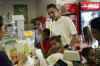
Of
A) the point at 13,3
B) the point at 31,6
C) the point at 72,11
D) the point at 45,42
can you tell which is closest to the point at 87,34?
the point at 72,11

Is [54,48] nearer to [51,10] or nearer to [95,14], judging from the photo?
Result: [51,10]

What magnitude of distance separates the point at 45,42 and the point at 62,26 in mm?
190

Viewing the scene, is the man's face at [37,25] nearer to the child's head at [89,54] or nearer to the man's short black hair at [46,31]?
the man's short black hair at [46,31]

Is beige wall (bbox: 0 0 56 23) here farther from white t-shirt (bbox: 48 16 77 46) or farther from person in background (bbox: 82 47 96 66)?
person in background (bbox: 82 47 96 66)

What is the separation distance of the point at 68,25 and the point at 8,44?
0.48m

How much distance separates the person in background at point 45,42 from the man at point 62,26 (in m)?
0.05

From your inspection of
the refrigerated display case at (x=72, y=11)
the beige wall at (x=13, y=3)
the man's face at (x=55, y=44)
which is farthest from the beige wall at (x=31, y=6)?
the man's face at (x=55, y=44)

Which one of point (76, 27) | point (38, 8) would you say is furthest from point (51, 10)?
point (76, 27)

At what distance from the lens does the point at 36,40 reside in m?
1.21

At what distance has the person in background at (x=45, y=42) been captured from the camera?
123cm

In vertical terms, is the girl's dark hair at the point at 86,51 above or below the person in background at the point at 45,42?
below

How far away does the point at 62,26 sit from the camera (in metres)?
1.20

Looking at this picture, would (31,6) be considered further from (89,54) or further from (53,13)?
(89,54)

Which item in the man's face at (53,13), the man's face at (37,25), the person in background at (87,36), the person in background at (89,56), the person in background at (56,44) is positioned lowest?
the person in background at (89,56)
